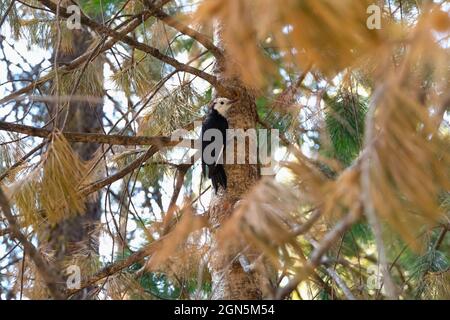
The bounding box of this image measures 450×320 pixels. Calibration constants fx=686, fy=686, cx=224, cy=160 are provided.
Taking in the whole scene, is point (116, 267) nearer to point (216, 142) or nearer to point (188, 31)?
point (216, 142)

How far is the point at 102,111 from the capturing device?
513 centimetres

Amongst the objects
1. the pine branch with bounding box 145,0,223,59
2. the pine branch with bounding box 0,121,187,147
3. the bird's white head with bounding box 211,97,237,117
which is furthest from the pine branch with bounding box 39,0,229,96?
the pine branch with bounding box 0,121,187,147

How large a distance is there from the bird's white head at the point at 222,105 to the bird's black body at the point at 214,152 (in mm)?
17

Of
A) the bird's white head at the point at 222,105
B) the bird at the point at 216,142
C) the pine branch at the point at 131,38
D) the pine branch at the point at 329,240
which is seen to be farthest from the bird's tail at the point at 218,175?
the pine branch at the point at 329,240

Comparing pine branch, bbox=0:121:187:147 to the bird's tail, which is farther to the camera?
the bird's tail

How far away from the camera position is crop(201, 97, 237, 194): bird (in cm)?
287

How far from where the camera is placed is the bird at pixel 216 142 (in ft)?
9.41

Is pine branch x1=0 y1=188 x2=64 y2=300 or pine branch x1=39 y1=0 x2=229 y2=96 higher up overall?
pine branch x1=39 y1=0 x2=229 y2=96

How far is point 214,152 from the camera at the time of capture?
294 centimetres

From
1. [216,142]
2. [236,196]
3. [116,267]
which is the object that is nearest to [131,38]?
[216,142]

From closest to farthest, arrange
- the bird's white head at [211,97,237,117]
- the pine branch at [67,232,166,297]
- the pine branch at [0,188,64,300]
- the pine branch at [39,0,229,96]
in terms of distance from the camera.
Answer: the pine branch at [0,188,64,300]
the pine branch at [39,0,229,96]
the pine branch at [67,232,166,297]
the bird's white head at [211,97,237,117]

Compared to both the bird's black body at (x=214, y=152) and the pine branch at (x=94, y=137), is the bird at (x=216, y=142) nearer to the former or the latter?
the bird's black body at (x=214, y=152)

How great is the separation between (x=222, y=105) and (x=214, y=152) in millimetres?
209

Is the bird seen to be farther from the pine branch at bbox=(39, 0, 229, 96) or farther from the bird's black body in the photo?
the pine branch at bbox=(39, 0, 229, 96)
